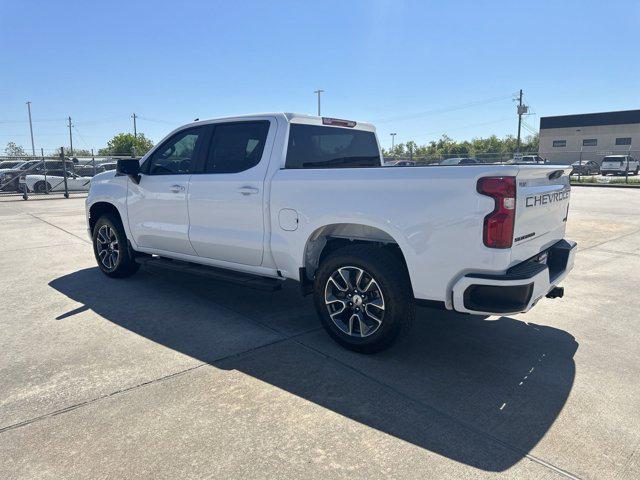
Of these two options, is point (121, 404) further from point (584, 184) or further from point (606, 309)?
point (584, 184)

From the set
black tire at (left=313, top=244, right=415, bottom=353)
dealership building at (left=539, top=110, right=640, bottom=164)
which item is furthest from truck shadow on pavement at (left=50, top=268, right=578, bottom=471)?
dealership building at (left=539, top=110, right=640, bottom=164)

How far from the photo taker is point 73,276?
254 inches

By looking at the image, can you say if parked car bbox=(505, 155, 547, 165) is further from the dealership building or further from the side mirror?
the dealership building

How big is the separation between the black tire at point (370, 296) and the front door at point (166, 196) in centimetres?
193

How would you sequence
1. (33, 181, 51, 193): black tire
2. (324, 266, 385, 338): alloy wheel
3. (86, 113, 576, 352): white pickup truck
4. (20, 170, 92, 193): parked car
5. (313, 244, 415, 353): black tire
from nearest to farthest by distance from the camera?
(86, 113, 576, 352): white pickup truck, (313, 244, 415, 353): black tire, (324, 266, 385, 338): alloy wheel, (20, 170, 92, 193): parked car, (33, 181, 51, 193): black tire

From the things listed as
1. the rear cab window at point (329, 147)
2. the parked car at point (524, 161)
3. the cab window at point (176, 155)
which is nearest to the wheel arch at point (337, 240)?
the rear cab window at point (329, 147)

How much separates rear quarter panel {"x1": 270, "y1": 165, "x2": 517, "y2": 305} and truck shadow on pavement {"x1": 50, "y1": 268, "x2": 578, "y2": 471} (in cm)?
68

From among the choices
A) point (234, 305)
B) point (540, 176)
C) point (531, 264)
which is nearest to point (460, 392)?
point (531, 264)

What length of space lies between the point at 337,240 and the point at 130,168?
9.29ft

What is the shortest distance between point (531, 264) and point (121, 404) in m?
3.02

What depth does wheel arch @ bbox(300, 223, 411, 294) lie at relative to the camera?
376cm

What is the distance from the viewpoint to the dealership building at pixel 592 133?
54719 mm

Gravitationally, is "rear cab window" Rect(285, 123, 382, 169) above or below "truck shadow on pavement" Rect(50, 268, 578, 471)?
above

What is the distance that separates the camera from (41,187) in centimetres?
2258
